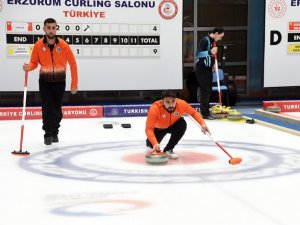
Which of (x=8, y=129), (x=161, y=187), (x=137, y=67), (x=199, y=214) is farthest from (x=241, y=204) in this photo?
(x=137, y=67)

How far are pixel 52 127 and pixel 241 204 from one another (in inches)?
131

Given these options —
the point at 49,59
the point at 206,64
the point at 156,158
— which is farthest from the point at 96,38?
the point at 156,158

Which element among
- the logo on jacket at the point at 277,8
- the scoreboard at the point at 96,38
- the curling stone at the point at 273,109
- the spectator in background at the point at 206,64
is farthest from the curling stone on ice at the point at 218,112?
the logo on jacket at the point at 277,8

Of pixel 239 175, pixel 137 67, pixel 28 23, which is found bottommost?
pixel 239 175

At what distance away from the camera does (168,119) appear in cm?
554

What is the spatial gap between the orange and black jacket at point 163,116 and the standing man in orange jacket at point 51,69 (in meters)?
1.62

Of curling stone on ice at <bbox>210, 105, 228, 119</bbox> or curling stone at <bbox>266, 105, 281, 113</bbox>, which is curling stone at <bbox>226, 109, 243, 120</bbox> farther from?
curling stone at <bbox>266, 105, 281, 113</bbox>

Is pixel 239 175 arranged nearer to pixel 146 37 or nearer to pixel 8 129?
pixel 8 129

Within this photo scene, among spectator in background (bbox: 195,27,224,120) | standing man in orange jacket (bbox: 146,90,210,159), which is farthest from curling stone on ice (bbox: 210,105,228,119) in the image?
standing man in orange jacket (bbox: 146,90,210,159)

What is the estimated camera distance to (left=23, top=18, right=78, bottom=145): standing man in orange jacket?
6.51 metres

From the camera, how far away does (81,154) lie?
6.01 metres

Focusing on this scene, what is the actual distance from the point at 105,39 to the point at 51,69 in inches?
166

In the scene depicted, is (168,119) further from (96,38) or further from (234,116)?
(96,38)

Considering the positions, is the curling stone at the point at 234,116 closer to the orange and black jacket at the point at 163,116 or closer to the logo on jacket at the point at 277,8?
the logo on jacket at the point at 277,8
